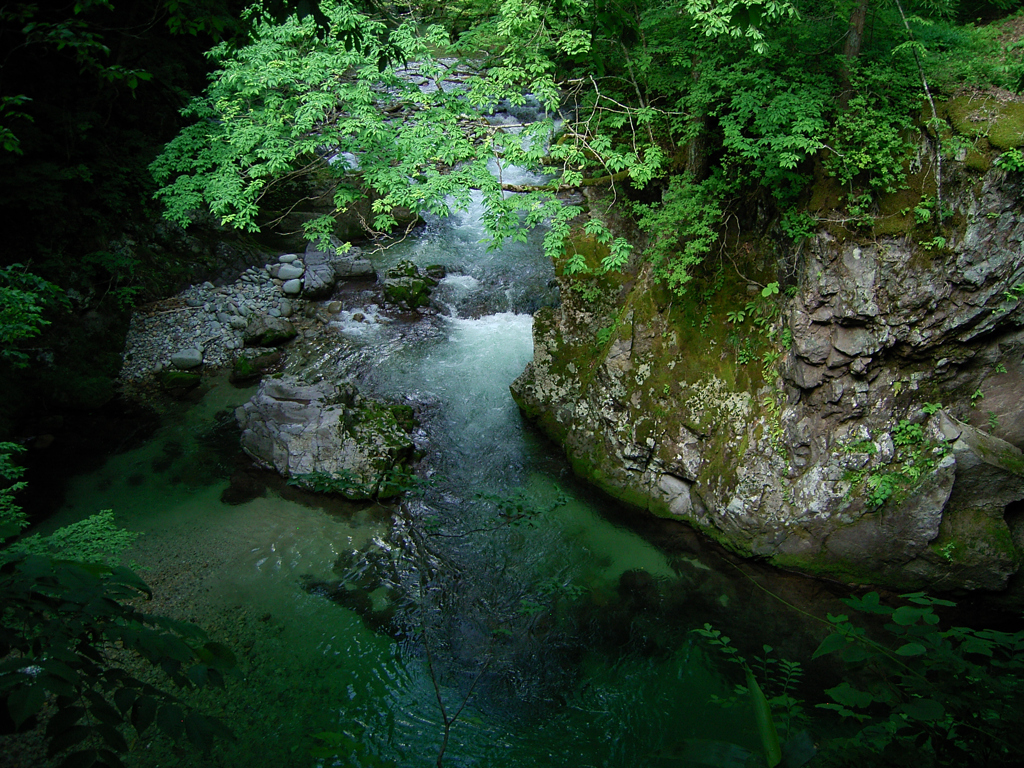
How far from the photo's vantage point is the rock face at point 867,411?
563 centimetres

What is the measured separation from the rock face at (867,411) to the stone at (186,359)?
8528 mm

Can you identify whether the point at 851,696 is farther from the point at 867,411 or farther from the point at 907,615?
the point at 867,411

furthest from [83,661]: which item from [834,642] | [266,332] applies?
[266,332]

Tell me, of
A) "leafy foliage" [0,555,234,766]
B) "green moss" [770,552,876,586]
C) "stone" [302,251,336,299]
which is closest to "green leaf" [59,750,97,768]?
"leafy foliage" [0,555,234,766]

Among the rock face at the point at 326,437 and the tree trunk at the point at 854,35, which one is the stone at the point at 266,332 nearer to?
the rock face at the point at 326,437

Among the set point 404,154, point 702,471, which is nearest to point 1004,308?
point 702,471

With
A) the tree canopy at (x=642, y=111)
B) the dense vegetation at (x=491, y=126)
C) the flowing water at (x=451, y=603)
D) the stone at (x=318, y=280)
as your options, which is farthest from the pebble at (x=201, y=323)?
the tree canopy at (x=642, y=111)

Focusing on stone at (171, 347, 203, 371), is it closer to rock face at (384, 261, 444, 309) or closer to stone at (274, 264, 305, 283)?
stone at (274, 264, 305, 283)

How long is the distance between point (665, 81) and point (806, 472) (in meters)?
5.54

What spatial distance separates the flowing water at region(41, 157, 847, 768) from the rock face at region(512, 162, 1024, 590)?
80 cm

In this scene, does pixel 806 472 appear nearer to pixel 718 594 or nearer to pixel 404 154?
pixel 718 594

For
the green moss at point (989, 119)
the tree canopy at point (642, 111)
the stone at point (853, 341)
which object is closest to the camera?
the green moss at point (989, 119)

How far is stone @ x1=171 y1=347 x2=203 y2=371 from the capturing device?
10016 mm

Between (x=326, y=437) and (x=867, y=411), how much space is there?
7.17 metres
